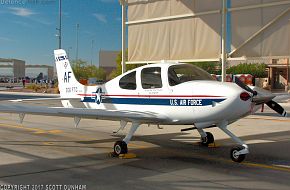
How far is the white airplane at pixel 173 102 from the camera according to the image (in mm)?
7445

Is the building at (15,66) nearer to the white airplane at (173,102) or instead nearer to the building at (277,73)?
the building at (277,73)

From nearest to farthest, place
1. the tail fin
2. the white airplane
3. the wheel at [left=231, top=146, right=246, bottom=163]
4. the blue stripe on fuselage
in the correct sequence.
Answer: the white airplane
the blue stripe on fuselage
the wheel at [left=231, top=146, right=246, bottom=163]
the tail fin

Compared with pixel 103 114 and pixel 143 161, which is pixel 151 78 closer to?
pixel 103 114

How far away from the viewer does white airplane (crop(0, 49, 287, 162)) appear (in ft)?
24.4

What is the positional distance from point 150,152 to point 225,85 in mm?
2630

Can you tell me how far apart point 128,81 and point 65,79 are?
3.43 meters

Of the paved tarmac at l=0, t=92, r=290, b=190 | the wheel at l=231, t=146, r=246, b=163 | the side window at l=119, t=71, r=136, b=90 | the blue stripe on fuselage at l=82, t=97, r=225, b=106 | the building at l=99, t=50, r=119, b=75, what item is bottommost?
the paved tarmac at l=0, t=92, r=290, b=190

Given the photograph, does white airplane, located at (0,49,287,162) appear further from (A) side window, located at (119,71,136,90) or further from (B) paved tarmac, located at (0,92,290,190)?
(B) paved tarmac, located at (0,92,290,190)

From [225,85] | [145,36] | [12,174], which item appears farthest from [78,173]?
[145,36]

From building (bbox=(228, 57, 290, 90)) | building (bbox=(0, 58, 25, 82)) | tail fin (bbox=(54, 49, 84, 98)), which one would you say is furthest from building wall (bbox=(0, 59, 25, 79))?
tail fin (bbox=(54, 49, 84, 98))

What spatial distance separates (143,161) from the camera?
7.98 meters

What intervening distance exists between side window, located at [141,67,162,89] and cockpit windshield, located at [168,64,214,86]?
298 millimetres

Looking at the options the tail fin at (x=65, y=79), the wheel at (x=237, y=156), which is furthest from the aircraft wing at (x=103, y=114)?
the tail fin at (x=65, y=79)

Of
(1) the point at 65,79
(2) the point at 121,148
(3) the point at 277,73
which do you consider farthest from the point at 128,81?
(3) the point at 277,73
